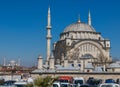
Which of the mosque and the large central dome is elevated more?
the large central dome

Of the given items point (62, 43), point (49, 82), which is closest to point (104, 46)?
point (62, 43)

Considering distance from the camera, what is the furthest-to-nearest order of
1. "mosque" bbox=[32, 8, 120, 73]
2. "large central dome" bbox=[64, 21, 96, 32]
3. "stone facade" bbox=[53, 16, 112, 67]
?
"large central dome" bbox=[64, 21, 96, 32] < "stone facade" bbox=[53, 16, 112, 67] < "mosque" bbox=[32, 8, 120, 73]

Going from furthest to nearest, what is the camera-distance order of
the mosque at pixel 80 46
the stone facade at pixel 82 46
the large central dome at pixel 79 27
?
the large central dome at pixel 79 27 < the stone facade at pixel 82 46 < the mosque at pixel 80 46

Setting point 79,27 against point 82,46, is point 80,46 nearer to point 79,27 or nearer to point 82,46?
point 82,46

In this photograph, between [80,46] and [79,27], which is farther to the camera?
[79,27]

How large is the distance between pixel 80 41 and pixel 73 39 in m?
3.00

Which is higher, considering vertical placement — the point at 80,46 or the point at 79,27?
the point at 79,27

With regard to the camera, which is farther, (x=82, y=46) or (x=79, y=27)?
(x=79, y=27)

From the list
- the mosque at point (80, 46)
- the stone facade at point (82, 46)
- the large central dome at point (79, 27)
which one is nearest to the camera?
the mosque at point (80, 46)

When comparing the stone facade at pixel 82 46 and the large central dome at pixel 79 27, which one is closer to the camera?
the stone facade at pixel 82 46

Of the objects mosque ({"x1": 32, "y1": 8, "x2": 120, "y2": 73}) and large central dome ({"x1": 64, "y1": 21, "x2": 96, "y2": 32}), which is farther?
large central dome ({"x1": 64, "y1": 21, "x2": 96, "y2": 32})

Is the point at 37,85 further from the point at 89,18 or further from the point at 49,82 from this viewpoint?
the point at 89,18

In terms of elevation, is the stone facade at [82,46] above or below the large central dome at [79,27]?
below

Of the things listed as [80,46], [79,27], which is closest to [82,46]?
[80,46]
